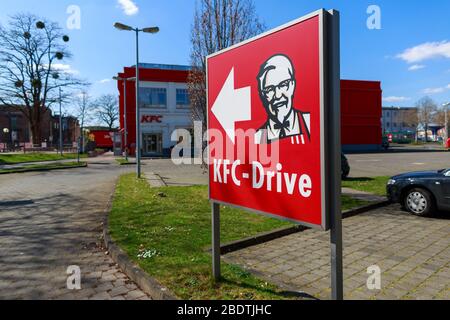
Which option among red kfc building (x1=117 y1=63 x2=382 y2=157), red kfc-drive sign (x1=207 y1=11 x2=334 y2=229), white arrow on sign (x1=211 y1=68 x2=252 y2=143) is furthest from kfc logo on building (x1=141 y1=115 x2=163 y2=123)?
white arrow on sign (x1=211 y1=68 x2=252 y2=143)


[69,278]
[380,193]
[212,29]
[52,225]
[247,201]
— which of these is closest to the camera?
[247,201]

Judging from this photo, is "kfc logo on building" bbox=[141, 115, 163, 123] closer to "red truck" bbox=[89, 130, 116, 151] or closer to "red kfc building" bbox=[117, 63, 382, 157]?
"red kfc building" bbox=[117, 63, 382, 157]

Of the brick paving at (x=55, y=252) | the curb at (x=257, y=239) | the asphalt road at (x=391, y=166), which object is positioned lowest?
the brick paving at (x=55, y=252)

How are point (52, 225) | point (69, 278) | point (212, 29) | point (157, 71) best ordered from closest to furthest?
point (69, 278), point (52, 225), point (212, 29), point (157, 71)

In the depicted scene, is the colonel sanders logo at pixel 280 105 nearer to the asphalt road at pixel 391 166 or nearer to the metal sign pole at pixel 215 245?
the metal sign pole at pixel 215 245

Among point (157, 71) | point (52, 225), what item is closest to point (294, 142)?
point (52, 225)

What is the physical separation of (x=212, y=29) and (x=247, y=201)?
1034 cm

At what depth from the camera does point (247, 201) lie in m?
3.59

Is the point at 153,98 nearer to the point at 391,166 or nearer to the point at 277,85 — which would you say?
the point at 391,166

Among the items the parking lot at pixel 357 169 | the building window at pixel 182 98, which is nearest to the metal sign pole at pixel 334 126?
the parking lot at pixel 357 169

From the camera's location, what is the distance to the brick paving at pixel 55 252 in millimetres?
3927

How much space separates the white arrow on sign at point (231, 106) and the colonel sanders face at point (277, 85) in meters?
0.28

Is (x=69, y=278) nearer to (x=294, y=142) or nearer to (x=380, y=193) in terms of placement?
(x=294, y=142)

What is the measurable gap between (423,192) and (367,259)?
11.8 ft
